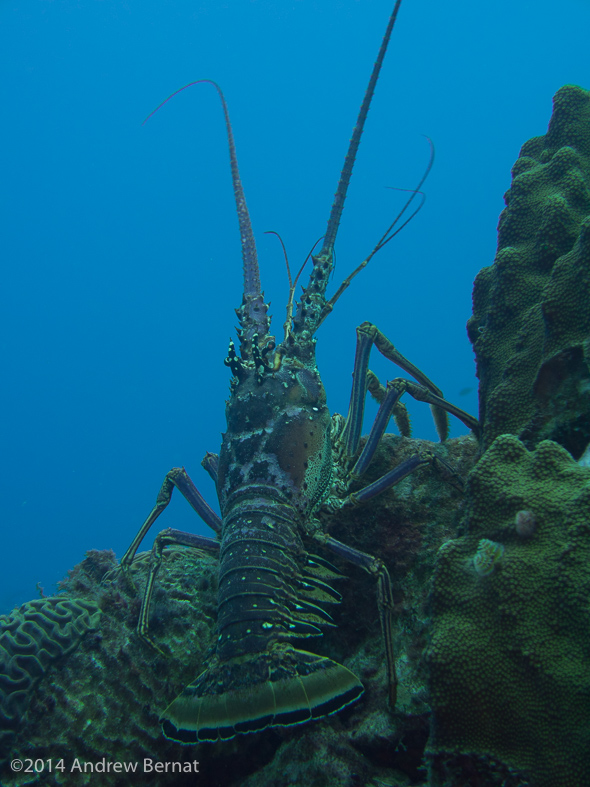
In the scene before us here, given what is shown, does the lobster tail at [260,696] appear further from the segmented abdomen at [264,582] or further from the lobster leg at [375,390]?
the lobster leg at [375,390]

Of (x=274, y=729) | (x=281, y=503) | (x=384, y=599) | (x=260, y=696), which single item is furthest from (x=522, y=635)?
(x=281, y=503)

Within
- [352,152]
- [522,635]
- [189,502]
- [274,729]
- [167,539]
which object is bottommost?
[274,729]

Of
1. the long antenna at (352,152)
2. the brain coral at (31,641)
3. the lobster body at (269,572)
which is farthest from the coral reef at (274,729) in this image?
the long antenna at (352,152)

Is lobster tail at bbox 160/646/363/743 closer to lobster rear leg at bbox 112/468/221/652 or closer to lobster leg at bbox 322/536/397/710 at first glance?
lobster leg at bbox 322/536/397/710

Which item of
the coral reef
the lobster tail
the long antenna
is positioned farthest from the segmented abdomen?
the long antenna

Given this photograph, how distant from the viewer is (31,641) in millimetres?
2518

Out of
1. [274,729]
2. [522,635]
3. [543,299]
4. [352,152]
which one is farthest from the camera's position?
[352,152]

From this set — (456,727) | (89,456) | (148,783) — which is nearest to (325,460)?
(456,727)

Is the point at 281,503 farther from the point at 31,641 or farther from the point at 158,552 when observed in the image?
the point at 31,641

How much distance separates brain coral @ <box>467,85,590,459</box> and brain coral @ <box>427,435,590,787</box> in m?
0.47

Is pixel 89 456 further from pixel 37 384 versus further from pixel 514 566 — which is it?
pixel 514 566

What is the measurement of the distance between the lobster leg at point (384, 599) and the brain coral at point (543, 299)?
0.97m

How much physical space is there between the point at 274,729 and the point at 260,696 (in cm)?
25

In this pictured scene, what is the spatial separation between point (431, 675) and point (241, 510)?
1735 mm
